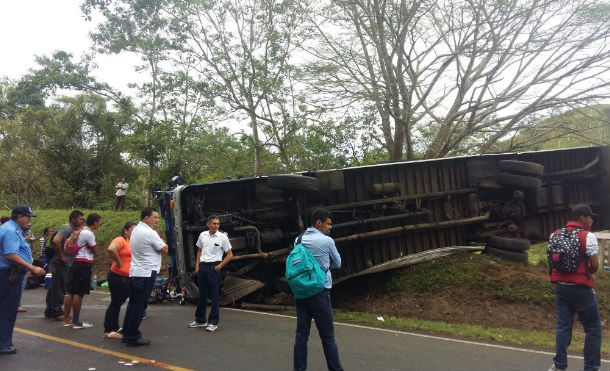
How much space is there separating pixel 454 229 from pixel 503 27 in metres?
4.81

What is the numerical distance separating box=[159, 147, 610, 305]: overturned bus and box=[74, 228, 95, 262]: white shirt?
6.29ft

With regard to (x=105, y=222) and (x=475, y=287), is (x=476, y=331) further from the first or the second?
(x=105, y=222)

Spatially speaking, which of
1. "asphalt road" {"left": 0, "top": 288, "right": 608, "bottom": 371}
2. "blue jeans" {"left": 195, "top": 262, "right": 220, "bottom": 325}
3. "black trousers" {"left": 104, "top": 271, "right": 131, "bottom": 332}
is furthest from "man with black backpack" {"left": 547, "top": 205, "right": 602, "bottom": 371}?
"black trousers" {"left": 104, "top": 271, "right": 131, "bottom": 332}

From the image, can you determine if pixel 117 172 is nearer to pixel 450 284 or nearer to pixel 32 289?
pixel 32 289

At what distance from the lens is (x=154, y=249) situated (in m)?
6.32

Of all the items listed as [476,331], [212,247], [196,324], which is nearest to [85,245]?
[212,247]

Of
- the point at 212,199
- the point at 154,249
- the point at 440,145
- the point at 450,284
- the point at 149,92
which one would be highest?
the point at 149,92

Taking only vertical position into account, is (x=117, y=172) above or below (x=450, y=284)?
above

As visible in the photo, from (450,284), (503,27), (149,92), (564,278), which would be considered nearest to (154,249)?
(564,278)

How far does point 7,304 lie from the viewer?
581 cm

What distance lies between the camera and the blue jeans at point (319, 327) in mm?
4742

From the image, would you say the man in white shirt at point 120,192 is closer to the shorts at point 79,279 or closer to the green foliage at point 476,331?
the shorts at point 79,279

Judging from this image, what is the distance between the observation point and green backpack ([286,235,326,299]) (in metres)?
4.73

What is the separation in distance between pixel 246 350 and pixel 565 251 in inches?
146
